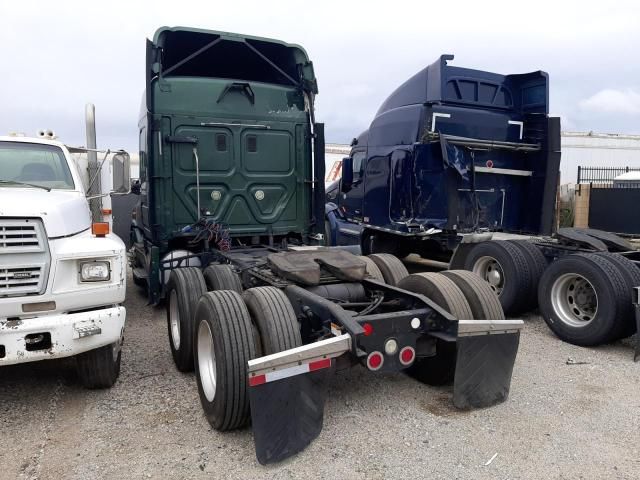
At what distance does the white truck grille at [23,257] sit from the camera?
3576 mm

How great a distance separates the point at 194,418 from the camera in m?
3.91

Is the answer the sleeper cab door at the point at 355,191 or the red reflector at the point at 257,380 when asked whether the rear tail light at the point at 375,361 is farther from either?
the sleeper cab door at the point at 355,191

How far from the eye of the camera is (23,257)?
3.64 metres

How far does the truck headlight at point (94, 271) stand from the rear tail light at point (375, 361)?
2.00 meters

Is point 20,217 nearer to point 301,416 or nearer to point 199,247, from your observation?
point 301,416

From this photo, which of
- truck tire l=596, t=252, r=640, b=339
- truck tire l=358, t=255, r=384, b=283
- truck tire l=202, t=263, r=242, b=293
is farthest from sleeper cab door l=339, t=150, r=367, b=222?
truck tire l=202, t=263, r=242, b=293

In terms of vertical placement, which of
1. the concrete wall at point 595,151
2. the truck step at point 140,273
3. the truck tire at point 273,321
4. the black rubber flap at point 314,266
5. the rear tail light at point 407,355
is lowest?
the truck step at point 140,273

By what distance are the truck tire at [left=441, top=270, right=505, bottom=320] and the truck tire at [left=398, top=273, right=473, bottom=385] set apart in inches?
2.8

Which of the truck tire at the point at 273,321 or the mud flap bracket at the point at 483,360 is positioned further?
the mud flap bracket at the point at 483,360

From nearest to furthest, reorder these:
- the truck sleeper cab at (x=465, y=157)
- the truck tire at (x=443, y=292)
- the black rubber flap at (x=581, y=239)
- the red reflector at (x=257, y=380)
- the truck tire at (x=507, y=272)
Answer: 1. the red reflector at (x=257, y=380)
2. the truck tire at (x=443, y=292)
3. the black rubber flap at (x=581, y=239)
4. the truck tire at (x=507, y=272)
5. the truck sleeper cab at (x=465, y=157)

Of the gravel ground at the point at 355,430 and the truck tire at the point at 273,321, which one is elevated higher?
the truck tire at the point at 273,321

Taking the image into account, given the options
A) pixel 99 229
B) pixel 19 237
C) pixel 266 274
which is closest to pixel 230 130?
pixel 266 274

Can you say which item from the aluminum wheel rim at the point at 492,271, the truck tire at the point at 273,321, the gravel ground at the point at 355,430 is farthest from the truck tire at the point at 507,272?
the truck tire at the point at 273,321

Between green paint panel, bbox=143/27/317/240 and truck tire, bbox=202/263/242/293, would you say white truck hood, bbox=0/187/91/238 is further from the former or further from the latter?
green paint panel, bbox=143/27/317/240
